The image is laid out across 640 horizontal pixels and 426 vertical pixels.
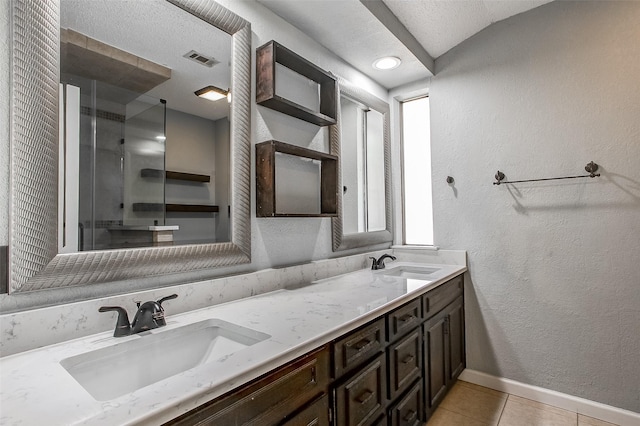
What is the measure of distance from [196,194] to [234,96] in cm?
50

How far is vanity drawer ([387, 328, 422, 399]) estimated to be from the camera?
146 centimetres

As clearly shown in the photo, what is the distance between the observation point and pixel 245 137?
1.58 m

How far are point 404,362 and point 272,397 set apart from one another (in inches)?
34.3

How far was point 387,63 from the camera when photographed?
92.5 inches

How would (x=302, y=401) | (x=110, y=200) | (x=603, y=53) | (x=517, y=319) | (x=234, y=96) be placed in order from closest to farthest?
(x=302, y=401)
(x=110, y=200)
(x=234, y=96)
(x=603, y=53)
(x=517, y=319)

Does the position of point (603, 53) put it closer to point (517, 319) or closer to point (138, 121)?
point (517, 319)

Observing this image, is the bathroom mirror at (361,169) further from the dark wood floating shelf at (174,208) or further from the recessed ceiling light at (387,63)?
the dark wood floating shelf at (174,208)

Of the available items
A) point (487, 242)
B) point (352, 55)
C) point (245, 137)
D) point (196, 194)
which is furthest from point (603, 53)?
point (196, 194)

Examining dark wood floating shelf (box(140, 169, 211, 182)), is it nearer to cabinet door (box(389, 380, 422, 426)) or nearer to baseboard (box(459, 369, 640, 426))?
cabinet door (box(389, 380, 422, 426))

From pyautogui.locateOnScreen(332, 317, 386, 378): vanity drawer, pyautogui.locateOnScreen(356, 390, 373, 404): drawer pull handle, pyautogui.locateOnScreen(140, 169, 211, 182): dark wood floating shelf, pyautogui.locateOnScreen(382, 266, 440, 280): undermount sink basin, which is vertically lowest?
pyautogui.locateOnScreen(356, 390, 373, 404): drawer pull handle

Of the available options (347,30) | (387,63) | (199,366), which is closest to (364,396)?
(199,366)

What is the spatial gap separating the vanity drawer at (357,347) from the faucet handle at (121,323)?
68 cm

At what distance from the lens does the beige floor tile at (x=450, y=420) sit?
74.5 inches

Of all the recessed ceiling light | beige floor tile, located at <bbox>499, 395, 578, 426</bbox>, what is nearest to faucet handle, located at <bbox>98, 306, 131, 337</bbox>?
beige floor tile, located at <bbox>499, 395, 578, 426</bbox>
